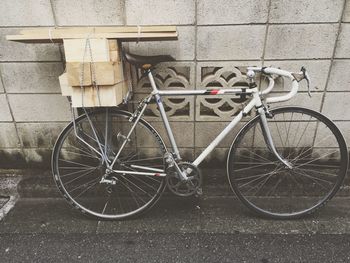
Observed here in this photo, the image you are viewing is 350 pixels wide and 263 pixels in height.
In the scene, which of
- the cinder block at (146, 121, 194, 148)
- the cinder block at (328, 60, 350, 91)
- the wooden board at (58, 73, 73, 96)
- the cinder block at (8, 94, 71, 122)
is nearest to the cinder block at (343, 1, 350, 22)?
the cinder block at (328, 60, 350, 91)

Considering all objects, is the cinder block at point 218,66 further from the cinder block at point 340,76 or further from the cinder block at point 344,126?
the cinder block at point 344,126

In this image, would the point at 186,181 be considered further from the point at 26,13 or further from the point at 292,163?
the point at 26,13

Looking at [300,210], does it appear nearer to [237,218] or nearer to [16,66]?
[237,218]

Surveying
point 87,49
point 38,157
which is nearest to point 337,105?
point 87,49

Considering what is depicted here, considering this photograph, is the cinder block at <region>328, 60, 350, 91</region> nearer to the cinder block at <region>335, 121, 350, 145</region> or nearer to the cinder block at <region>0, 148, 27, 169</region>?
the cinder block at <region>335, 121, 350, 145</region>

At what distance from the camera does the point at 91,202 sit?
3.57m

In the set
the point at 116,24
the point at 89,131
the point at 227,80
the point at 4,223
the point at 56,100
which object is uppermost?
the point at 116,24

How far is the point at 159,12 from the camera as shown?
3055 millimetres

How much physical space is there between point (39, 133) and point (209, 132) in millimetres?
2152

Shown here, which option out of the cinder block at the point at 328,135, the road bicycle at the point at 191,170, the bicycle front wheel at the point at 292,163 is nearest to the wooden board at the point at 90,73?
the road bicycle at the point at 191,170

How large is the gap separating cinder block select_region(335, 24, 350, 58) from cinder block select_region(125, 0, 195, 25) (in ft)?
5.24

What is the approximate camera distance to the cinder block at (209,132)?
139 inches

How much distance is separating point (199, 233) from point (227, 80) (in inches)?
68.7

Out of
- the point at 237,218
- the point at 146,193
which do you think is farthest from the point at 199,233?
the point at 146,193
